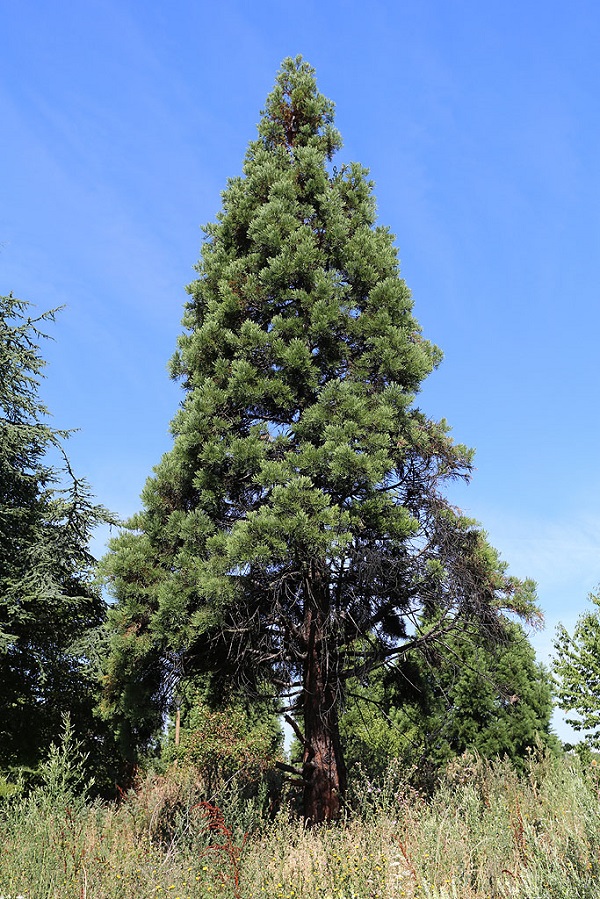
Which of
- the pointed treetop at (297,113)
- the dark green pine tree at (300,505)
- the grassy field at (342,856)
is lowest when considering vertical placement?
the grassy field at (342,856)

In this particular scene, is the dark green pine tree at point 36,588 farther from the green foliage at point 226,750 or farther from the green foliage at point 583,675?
the green foliage at point 583,675

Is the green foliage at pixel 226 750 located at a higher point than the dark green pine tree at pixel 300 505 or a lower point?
lower

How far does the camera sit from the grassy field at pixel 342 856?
3.86 m

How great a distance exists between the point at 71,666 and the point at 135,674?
5627mm

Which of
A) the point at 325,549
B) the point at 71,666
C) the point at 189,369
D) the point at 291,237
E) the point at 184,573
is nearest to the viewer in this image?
the point at 325,549

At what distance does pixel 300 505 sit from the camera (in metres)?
7.33

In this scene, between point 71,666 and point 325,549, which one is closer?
point 325,549

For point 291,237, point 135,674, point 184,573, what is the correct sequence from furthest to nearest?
point 291,237 → point 135,674 → point 184,573

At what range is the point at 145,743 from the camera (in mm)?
9219

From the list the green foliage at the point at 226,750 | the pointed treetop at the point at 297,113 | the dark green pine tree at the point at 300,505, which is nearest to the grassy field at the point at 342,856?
the dark green pine tree at the point at 300,505

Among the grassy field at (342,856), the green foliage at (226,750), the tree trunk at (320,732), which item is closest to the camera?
the grassy field at (342,856)

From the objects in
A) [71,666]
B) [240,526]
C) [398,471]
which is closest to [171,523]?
[240,526]

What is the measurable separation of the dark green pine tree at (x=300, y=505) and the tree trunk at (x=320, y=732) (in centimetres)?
2

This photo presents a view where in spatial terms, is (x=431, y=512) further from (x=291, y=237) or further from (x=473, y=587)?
(x=291, y=237)
